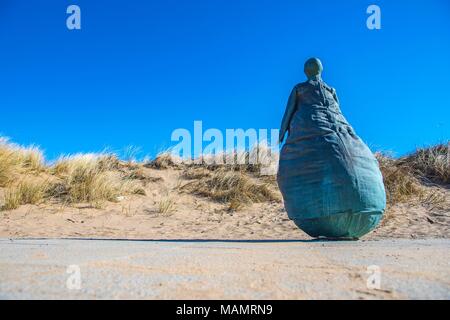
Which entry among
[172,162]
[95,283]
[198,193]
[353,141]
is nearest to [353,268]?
[95,283]

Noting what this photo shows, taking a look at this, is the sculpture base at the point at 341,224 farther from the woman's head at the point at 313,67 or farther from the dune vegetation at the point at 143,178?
the dune vegetation at the point at 143,178

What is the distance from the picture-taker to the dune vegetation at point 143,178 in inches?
413

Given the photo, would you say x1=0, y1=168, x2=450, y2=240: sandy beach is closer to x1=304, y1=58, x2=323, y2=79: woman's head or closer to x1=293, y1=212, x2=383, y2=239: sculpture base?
x1=293, y1=212, x2=383, y2=239: sculpture base

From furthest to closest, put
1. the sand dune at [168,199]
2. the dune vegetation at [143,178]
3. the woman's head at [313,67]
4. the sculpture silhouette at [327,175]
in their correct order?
the dune vegetation at [143,178]
the sand dune at [168,199]
the woman's head at [313,67]
the sculpture silhouette at [327,175]

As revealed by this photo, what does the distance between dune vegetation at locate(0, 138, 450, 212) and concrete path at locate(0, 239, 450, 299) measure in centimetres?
743

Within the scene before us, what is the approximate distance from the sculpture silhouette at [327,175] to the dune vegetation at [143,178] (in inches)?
204

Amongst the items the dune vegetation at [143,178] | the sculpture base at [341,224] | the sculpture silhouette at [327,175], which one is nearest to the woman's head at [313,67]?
the sculpture silhouette at [327,175]

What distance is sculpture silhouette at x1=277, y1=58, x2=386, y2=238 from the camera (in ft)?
16.6

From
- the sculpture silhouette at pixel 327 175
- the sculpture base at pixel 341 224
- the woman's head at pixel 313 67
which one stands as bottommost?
the sculpture base at pixel 341 224

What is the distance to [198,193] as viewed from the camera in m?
11.6

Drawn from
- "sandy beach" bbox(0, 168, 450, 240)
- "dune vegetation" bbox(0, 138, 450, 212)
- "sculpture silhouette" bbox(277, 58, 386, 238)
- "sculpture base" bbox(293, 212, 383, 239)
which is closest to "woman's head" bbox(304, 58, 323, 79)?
"sculpture silhouette" bbox(277, 58, 386, 238)

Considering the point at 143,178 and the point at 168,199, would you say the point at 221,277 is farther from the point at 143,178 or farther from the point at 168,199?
the point at 143,178

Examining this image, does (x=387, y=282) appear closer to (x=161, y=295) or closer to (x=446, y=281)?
(x=446, y=281)

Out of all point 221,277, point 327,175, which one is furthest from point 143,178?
point 221,277
